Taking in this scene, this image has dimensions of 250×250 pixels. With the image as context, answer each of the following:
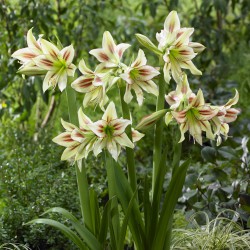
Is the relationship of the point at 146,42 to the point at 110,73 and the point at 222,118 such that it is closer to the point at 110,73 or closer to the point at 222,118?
the point at 110,73

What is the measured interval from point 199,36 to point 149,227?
8.46ft

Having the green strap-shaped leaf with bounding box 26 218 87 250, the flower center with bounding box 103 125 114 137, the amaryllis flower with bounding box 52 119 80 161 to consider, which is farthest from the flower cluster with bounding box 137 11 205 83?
the green strap-shaped leaf with bounding box 26 218 87 250

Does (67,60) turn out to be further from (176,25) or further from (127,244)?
(127,244)

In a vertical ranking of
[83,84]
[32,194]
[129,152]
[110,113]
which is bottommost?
[32,194]

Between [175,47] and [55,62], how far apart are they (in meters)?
0.36

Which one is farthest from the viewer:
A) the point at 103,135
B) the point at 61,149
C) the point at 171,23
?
the point at 61,149

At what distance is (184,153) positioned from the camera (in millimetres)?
3863

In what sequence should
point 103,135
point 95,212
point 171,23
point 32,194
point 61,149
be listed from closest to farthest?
point 103,135, point 171,23, point 95,212, point 32,194, point 61,149

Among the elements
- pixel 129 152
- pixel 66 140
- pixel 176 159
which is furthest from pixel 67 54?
pixel 176 159

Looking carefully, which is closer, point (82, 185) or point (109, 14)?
point (82, 185)

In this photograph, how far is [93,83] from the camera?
6.15 feet

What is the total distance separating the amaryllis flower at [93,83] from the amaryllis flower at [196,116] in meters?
0.21

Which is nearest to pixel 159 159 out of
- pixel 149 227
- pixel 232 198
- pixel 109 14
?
pixel 149 227

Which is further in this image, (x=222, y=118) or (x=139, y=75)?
(x=222, y=118)
